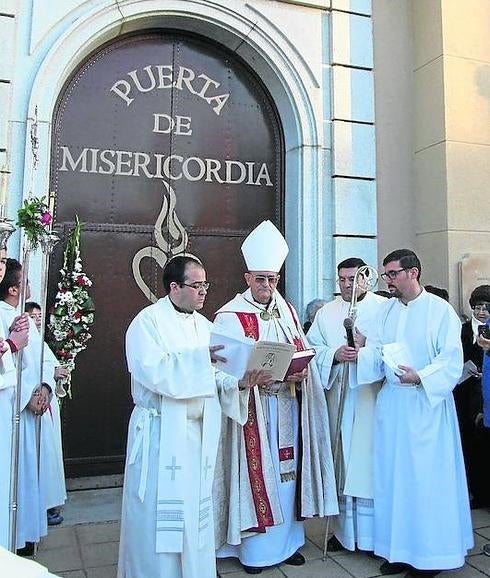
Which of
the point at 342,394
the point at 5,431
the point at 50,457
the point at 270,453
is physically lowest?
the point at 50,457

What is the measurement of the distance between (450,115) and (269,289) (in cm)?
350

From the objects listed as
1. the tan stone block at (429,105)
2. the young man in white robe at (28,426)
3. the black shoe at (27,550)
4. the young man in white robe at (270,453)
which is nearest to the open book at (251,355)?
the young man in white robe at (270,453)

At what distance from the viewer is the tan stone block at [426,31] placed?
644cm

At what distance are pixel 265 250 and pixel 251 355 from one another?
1037 mm

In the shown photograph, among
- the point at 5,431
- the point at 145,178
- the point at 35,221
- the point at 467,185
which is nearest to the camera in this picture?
the point at 5,431

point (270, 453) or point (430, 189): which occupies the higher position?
point (430, 189)

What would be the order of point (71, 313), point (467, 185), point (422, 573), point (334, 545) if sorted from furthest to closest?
1. point (467, 185)
2. point (71, 313)
3. point (334, 545)
4. point (422, 573)

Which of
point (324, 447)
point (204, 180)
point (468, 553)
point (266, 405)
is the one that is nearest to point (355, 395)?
point (324, 447)

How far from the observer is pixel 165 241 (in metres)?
6.09

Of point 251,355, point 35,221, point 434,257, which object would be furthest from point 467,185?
point 35,221

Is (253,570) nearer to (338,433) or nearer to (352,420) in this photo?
(338,433)

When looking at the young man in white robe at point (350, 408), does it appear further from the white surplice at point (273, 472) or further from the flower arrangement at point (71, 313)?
the flower arrangement at point (71, 313)

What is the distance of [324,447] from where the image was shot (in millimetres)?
4145

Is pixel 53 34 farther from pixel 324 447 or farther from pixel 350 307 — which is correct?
pixel 324 447
